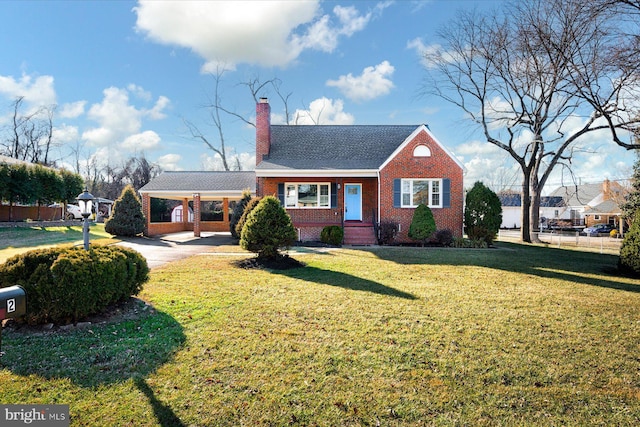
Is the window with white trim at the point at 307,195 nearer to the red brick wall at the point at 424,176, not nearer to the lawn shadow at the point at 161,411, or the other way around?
the red brick wall at the point at 424,176

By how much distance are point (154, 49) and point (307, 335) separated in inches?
706

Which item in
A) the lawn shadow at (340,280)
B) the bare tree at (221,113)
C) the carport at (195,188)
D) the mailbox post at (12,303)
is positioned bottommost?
the lawn shadow at (340,280)

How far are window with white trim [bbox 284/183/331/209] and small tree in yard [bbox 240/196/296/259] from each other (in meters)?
7.91

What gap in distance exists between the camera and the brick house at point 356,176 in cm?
1661

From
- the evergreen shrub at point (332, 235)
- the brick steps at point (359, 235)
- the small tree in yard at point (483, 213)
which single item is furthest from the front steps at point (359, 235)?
the small tree in yard at point (483, 213)

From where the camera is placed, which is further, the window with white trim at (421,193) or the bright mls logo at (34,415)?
the window with white trim at (421,193)

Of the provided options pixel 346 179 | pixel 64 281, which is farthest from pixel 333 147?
pixel 64 281

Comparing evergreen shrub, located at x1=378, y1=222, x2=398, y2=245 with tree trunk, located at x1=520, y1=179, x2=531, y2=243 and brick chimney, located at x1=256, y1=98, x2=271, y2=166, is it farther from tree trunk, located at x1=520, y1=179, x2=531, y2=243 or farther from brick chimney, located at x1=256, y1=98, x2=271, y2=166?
tree trunk, located at x1=520, y1=179, x2=531, y2=243

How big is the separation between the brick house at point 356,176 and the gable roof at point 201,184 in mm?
2701

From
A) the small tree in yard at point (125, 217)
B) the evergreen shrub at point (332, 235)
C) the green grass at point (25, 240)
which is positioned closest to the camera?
the green grass at point (25, 240)

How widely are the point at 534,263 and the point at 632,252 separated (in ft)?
8.50

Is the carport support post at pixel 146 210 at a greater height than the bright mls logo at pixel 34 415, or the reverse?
the carport support post at pixel 146 210

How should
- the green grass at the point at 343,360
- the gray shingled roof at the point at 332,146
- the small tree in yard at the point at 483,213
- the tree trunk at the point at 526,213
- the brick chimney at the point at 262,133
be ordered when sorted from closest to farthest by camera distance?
the green grass at the point at 343,360 < the small tree in yard at the point at 483,213 < the gray shingled roof at the point at 332,146 < the brick chimney at the point at 262,133 < the tree trunk at the point at 526,213

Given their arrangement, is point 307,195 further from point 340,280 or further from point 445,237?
point 340,280
